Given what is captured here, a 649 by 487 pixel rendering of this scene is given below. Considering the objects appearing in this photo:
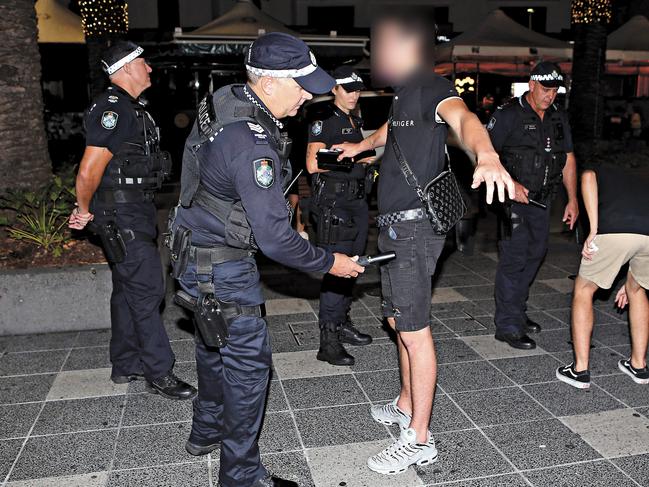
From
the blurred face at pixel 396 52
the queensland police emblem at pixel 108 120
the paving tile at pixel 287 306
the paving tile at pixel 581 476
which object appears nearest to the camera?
the blurred face at pixel 396 52

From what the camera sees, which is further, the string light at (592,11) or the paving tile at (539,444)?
the string light at (592,11)

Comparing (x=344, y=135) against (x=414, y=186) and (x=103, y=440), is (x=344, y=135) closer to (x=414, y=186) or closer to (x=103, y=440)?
(x=414, y=186)

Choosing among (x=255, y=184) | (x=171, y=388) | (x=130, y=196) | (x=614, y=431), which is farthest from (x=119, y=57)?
(x=614, y=431)

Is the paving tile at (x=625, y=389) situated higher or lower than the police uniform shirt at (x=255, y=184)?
lower

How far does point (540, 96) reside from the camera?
16.3 feet

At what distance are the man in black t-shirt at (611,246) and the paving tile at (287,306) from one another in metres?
2.62

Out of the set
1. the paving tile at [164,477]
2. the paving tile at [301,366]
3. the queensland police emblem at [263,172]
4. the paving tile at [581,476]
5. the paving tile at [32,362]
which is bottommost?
the paving tile at [164,477]

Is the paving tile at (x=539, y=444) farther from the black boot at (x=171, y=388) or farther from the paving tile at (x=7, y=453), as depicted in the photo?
the paving tile at (x=7, y=453)

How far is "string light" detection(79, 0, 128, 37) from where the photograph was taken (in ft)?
40.8

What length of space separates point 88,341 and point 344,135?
2735 mm

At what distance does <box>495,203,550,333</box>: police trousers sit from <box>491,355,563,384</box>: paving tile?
0.36m

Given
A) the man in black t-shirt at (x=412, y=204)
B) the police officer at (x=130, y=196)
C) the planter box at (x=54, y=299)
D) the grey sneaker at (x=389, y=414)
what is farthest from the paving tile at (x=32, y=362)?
the man in black t-shirt at (x=412, y=204)

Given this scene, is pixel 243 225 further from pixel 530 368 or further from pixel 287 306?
pixel 287 306

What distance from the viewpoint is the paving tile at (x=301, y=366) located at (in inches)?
185
